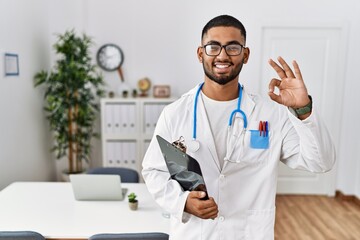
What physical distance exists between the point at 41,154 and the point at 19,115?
0.74 m

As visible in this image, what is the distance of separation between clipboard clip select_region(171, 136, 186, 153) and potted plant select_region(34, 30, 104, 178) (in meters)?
2.52

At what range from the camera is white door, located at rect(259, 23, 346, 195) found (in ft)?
12.8

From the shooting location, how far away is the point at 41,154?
379cm

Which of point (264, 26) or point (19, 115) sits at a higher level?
point (264, 26)

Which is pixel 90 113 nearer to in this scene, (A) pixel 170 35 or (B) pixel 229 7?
(A) pixel 170 35

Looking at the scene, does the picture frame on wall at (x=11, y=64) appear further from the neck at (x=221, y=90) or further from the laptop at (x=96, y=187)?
the neck at (x=221, y=90)

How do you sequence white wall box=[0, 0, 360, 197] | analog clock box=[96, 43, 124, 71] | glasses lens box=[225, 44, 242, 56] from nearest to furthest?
glasses lens box=[225, 44, 242, 56]
white wall box=[0, 0, 360, 197]
analog clock box=[96, 43, 124, 71]

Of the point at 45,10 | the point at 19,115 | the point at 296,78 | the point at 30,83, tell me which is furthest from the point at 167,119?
the point at 45,10

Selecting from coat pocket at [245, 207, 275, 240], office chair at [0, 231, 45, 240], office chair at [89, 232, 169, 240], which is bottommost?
office chair at [0, 231, 45, 240]

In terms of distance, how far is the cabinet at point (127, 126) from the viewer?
3.70 meters

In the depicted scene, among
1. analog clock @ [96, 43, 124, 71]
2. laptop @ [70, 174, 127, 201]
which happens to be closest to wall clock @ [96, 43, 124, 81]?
analog clock @ [96, 43, 124, 71]

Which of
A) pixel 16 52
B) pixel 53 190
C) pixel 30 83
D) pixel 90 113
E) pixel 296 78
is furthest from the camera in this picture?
pixel 90 113

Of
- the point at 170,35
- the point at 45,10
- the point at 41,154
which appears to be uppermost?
the point at 45,10

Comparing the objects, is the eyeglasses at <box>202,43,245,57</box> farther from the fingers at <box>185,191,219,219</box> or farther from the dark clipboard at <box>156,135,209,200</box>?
the fingers at <box>185,191,219,219</box>
